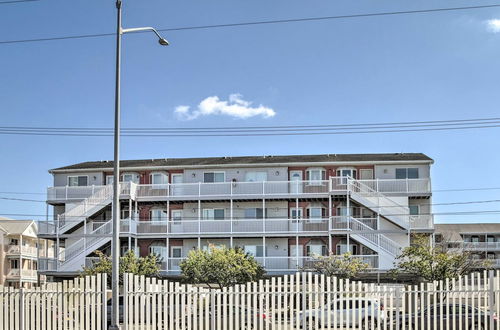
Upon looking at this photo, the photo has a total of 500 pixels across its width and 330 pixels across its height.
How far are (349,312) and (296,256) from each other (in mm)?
27184

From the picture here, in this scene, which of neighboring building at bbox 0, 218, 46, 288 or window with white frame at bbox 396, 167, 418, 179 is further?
neighboring building at bbox 0, 218, 46, 288

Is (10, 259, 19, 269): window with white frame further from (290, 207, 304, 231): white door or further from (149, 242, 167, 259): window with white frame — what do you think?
(290, 207, 304, 231): white door

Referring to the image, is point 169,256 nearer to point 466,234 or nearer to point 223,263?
point 223,263

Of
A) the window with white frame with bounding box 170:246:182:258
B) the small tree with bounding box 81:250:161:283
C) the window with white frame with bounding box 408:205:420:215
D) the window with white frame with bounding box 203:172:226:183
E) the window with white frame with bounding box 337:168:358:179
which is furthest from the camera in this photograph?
the window with white frame with bounding box 203:172:226:183

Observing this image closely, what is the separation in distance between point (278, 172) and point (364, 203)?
297 inches

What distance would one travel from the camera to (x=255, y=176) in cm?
4984

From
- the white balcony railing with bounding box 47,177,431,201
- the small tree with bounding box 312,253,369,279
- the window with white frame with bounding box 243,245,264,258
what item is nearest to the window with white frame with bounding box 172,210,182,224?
the white balcony railing with bounding box 47,177,431,201

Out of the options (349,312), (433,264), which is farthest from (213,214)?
(349,312)

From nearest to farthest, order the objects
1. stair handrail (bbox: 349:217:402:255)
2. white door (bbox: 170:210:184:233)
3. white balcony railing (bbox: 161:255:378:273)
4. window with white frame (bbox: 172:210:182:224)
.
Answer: stair handrail (bbox: 349:217:402:255)
white balcony railing (bbox: 161:255:378:273)
white door (bbox: 170:210:184:233)
window with white frame (bbox: 172:210:182:224)

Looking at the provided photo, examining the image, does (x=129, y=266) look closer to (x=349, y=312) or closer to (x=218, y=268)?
(x=218, y=268)

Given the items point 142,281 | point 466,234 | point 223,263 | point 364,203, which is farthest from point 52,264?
point 466,234

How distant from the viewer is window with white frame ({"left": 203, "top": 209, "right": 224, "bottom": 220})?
49031 millimetres

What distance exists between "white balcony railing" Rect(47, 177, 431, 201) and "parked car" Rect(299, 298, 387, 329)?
27.9m

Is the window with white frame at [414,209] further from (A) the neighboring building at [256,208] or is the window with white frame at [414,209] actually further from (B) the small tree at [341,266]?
(B) the small tree at [341,266]
